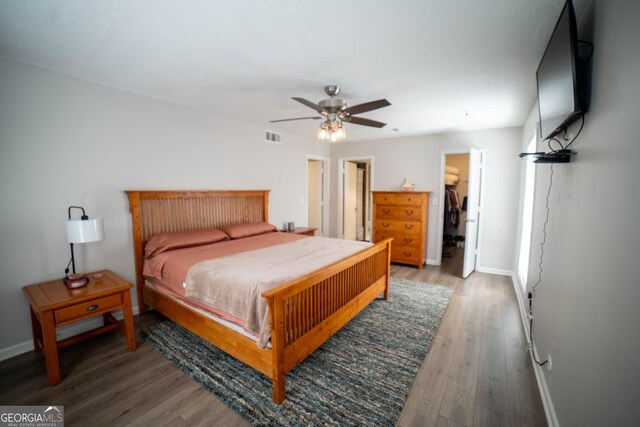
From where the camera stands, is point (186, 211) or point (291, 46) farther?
point (186, 211)

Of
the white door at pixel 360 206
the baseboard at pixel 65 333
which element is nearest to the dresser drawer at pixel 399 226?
the white door at pixel 360 206

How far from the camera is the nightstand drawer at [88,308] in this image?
210cm

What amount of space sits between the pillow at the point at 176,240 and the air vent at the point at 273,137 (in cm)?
205

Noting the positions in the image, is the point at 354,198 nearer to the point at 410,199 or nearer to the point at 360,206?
the point at 360,206

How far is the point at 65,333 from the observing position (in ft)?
8.68

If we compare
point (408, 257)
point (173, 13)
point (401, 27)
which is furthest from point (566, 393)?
point (408, 257)

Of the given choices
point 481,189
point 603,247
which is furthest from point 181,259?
point 481,189

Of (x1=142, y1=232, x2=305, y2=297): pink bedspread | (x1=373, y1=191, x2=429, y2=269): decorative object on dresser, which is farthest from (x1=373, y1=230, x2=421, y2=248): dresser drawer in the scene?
(x1=142, y1=232, x2=305, y2=297): pink bedspread

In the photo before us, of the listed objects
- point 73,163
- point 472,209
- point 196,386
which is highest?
point 73,163

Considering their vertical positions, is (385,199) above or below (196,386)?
above

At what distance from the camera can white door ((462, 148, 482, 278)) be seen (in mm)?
4211

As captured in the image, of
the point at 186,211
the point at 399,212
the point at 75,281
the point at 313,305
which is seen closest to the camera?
the point at 313,305

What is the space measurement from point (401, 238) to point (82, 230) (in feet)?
14.8

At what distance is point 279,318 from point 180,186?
2521mm
